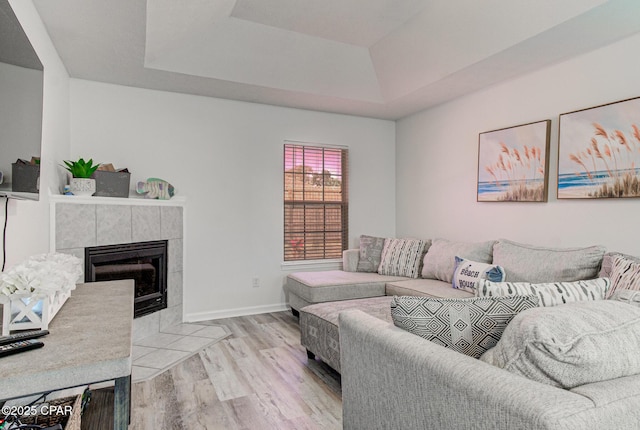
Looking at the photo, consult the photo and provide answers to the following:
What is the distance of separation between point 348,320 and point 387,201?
372 cm

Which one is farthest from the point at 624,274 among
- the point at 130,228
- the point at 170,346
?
the point at 130,228

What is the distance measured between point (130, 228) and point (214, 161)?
123cm

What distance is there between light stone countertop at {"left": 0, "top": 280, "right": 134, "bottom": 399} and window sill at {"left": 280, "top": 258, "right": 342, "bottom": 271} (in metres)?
3.13

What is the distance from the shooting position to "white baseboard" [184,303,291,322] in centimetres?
407

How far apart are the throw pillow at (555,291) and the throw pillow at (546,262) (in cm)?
146

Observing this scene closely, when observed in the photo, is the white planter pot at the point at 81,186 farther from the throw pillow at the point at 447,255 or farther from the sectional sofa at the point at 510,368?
the throw pillow at the point at 447,255

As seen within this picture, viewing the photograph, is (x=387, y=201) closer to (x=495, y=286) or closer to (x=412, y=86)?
(x=412, y=86)

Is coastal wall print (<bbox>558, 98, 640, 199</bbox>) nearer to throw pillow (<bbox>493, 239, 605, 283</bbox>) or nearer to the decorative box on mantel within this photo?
throw pillow (<bbox>493, 239, 605, 283</bbox>)

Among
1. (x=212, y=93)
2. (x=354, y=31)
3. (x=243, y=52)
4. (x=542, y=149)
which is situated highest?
(x=354, y=31)

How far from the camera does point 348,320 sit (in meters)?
1.67

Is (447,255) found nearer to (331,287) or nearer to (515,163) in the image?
(515,163)

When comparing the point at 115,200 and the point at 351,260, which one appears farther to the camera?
the point at 351,260

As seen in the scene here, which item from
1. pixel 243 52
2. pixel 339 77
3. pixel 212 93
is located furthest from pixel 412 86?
pixel 212 93

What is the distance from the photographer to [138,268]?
3498mm
